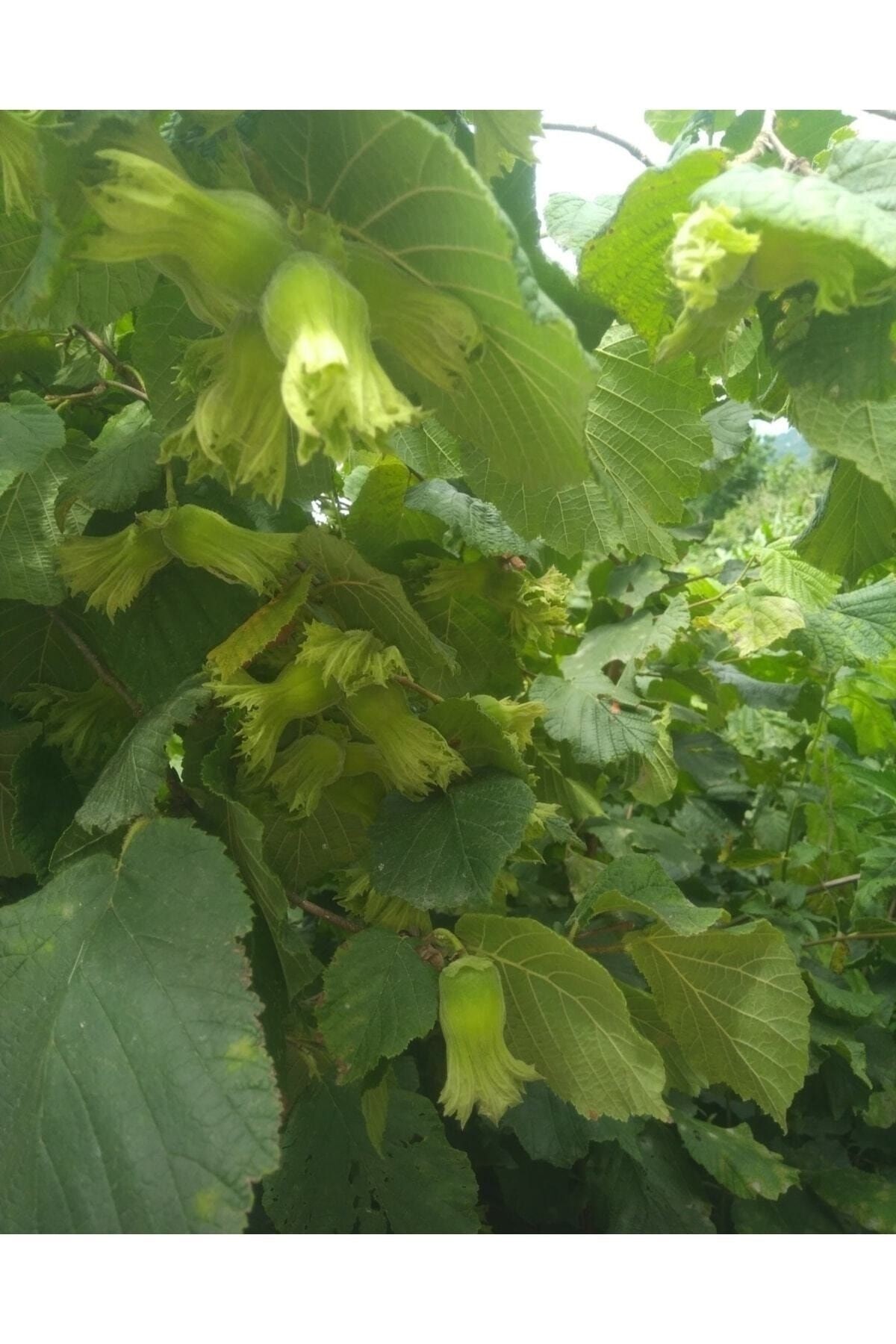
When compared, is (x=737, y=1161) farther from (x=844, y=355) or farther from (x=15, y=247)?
(x=15, y=247)

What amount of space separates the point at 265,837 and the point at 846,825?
2.41ft

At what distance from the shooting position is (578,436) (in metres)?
0.44

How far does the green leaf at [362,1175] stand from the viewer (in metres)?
0.71

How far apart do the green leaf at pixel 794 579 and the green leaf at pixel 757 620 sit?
0.04 feet

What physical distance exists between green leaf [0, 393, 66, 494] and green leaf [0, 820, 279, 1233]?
8.3 inches

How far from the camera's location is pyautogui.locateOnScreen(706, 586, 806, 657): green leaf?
99 centimetres

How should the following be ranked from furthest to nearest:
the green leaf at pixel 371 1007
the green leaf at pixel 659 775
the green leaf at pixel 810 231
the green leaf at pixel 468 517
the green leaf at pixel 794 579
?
the green leaf at pixel 794 579 → the green leaf at pixel 659 775 → the green leaf at pixel 468 517 → the green leaf at pixel 371 1007 → the green leaf at pixel 810 231

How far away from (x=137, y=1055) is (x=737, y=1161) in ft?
1.93

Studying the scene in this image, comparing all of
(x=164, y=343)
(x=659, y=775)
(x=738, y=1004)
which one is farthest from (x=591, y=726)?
(x=164, y=343)

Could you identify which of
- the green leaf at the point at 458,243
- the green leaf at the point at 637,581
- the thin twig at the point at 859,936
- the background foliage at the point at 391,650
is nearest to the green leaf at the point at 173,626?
the background foliage at the point at 391,650

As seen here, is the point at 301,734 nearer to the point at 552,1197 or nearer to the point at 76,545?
the point at 76,545

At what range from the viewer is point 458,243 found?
15.1 inches

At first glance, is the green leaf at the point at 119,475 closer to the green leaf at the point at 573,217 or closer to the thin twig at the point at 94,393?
the thin twig at the point at 94,393

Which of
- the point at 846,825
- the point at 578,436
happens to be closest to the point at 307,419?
the point at 578,436
